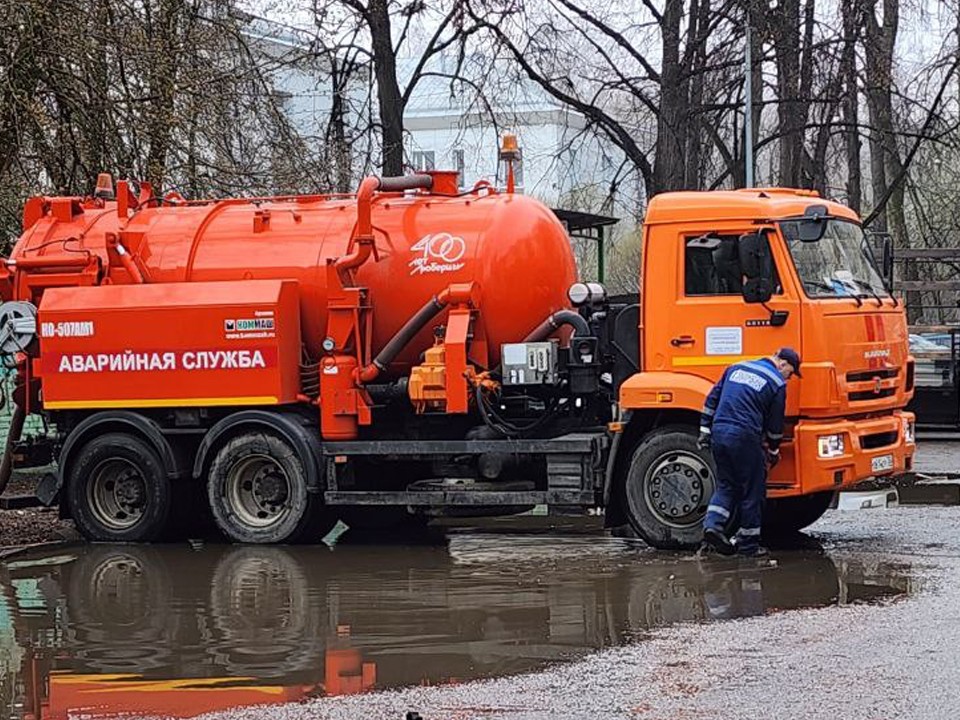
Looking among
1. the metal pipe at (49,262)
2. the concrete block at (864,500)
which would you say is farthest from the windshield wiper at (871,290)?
the metal pipe at (49,262)

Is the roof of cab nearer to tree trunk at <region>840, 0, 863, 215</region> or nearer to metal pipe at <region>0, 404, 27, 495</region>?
metal pipe at <region>0, 404, 27, 495</region>

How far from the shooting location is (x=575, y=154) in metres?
30.2

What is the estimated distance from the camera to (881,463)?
506 inches

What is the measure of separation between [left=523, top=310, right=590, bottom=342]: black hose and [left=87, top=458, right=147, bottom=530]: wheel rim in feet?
12.9

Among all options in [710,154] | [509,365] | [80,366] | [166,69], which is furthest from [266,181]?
[710,154]

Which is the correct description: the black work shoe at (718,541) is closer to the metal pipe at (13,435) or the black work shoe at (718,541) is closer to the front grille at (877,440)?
the front grille at (877,440)

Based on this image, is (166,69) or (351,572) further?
(166,69)

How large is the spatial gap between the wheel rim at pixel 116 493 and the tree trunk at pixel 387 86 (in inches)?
485

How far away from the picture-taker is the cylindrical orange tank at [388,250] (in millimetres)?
13773

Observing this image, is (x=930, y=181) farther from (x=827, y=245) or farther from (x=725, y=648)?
(x=725, y=648)

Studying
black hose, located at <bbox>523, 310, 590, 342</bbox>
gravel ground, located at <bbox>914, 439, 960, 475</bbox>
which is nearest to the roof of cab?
black hose, located at <bbox>523, 310, 590, 342</bbox>

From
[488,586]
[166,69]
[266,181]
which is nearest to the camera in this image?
[488,586]

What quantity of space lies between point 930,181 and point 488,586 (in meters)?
30.5

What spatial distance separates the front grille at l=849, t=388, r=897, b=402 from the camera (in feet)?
41.3
